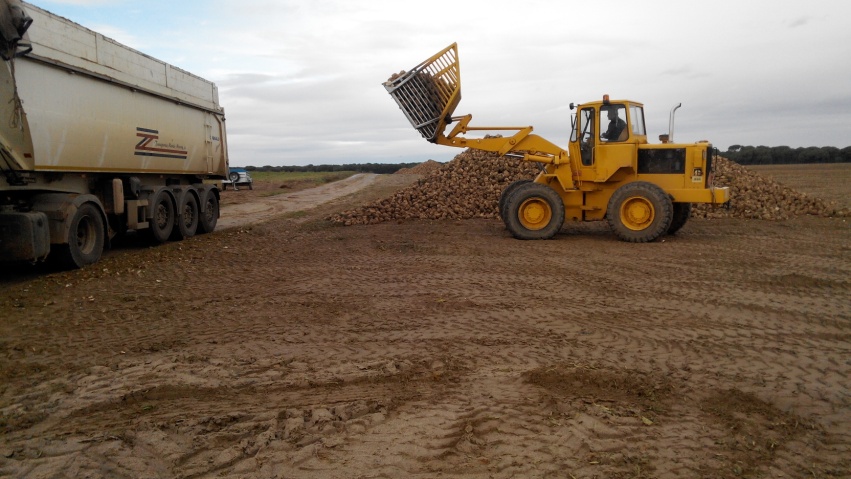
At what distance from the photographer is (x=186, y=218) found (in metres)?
15.9

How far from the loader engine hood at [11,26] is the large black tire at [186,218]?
6291 mm

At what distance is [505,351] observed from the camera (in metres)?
5.91

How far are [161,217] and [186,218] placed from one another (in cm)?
Answer: 135

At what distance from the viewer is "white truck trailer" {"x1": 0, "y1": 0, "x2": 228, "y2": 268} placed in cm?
923

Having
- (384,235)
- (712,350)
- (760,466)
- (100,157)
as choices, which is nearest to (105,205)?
(100,157)

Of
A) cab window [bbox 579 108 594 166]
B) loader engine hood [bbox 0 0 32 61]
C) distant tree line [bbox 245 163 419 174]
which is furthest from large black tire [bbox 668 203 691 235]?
distant tree line [bbox 245 163 419 174]

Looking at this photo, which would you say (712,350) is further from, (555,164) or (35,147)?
(35,147)

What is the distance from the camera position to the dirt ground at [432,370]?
396 cm

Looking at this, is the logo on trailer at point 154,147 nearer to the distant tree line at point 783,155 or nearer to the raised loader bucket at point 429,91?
the raised loader bucket at point 429,91

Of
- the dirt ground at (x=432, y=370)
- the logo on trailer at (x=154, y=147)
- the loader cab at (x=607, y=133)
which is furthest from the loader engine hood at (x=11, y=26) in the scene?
the loader cab at (x=607, y=133)

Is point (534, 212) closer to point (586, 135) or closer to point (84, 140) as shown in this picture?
point (586, 135)

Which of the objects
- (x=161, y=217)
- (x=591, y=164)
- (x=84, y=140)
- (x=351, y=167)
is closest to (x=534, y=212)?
(x=591, y=164)

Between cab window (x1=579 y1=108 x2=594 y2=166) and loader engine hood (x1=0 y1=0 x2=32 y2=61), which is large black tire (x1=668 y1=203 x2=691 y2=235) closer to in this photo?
cab window (x1=579 y1=108 x2=594 y2=166)

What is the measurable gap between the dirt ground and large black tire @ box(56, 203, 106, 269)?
0.36m
